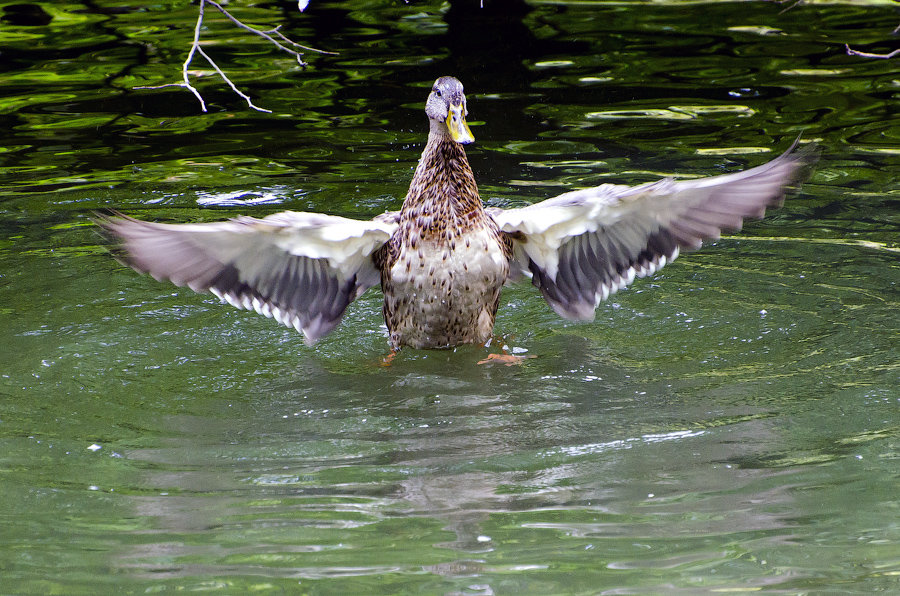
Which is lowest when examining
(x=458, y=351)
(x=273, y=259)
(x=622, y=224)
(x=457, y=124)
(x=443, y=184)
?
(x=458, y=351)

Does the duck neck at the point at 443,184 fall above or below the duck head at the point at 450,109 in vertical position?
below

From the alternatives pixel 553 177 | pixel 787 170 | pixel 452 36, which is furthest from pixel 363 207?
pixel 452 36

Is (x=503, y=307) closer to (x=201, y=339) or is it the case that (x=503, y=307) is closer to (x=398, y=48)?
(x=201, y=339)

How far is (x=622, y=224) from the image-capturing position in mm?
5621

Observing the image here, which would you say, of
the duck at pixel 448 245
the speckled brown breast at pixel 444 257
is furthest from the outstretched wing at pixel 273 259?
the speckled brown breast at pixel 444 257

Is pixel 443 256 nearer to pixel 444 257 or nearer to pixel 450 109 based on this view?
pixel 444 257

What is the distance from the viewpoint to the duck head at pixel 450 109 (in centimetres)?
546

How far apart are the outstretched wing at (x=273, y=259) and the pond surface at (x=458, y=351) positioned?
0.30 meters

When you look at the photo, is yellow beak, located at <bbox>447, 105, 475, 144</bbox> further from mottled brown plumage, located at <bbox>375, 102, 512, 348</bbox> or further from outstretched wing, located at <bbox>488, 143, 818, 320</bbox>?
outstretched wing, located at <bbox>488, 143, 818, 320</bbox>

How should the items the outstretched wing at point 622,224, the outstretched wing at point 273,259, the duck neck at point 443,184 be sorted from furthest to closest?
the duck neck at point 443,184, the outstretched wing at point 622,224, the outstretched wing at point 273,259

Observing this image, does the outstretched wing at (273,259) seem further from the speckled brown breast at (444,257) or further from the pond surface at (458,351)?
the pond surface at (458,351)

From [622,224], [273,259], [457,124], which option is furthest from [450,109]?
[273,259]

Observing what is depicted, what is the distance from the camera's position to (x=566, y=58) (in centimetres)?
1110

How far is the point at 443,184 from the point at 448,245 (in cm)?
32
